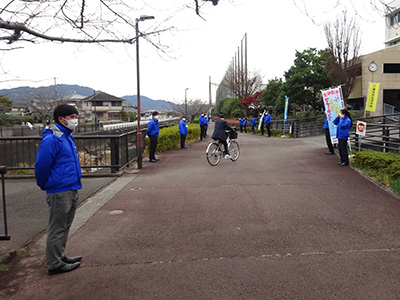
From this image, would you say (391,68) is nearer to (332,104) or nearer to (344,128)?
(332,104)

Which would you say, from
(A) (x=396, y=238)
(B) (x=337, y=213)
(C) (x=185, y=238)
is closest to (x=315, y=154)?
(B) (x=337, y=213)

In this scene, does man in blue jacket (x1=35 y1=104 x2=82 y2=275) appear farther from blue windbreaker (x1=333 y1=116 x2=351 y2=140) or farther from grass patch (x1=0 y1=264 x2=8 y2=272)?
blue windbreaker (x1=333 y1=116 x2=351 y2=140)

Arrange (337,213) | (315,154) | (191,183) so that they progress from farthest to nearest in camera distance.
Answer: (315,154)
(191,183)
(337,213)

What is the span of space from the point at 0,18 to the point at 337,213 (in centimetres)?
540

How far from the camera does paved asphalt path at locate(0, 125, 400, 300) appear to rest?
320cm

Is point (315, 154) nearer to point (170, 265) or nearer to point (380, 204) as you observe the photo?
point (380, 204)

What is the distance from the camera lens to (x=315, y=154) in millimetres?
12367

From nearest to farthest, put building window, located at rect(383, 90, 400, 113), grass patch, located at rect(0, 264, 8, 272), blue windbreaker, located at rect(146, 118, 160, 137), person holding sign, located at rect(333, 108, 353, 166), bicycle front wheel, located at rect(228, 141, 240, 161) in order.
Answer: grass patch, located at rect(0, 264, 8, 272) < person holding sign, located at rect(333, 108, 353, 166) < bicycle front wheel, located at rect(228, 141, 240, 161) < blue windbreaker, located at rect(146, 118, 160, 137) < building window, located at rect(383, 90, 400, 113)

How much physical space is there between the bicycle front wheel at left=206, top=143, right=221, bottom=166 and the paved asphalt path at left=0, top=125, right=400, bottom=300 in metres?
A: 2.80

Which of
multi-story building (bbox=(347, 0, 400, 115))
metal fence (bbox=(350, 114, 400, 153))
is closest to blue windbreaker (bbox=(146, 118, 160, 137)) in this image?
metal fence (bbox=(350, 114, 400, 153))

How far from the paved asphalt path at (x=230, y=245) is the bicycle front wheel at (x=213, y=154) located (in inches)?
110

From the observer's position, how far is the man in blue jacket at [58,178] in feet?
11.3

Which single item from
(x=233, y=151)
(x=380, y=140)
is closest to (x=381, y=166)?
(x=380, y=140)

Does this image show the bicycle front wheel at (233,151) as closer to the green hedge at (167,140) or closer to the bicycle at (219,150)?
the bicycle at (219,150)
